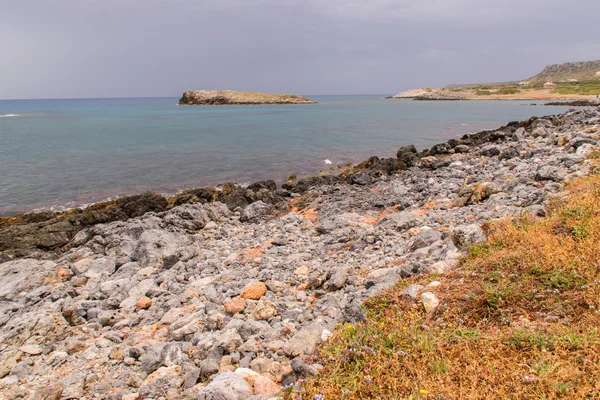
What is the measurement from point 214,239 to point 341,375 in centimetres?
856

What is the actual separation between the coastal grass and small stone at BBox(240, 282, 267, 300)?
97.9 inches

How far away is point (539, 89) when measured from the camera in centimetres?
13150

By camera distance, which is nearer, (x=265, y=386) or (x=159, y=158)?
(x=265, y=386)

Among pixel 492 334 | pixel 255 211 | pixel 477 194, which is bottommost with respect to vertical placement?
pixel 255 211

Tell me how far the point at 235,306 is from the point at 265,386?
2435 millimetres

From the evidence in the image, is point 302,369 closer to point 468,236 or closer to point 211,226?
point 468,236

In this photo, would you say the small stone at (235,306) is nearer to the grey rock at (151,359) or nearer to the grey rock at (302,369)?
the grey rock at (151,359)

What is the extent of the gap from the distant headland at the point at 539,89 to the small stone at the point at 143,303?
11838 centimetres

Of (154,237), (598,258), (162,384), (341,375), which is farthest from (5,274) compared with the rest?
(598,258)

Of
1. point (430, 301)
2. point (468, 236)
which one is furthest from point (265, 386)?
point (468, 236)

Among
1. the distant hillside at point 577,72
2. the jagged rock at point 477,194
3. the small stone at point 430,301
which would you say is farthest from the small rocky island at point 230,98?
the distant hillside at point 577,72

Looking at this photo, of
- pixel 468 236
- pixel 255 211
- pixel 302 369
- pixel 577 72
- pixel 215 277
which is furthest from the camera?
pixel 577 72

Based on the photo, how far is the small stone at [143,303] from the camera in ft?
A: 23.5

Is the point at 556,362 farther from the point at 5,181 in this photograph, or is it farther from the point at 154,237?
the point at 5,181
